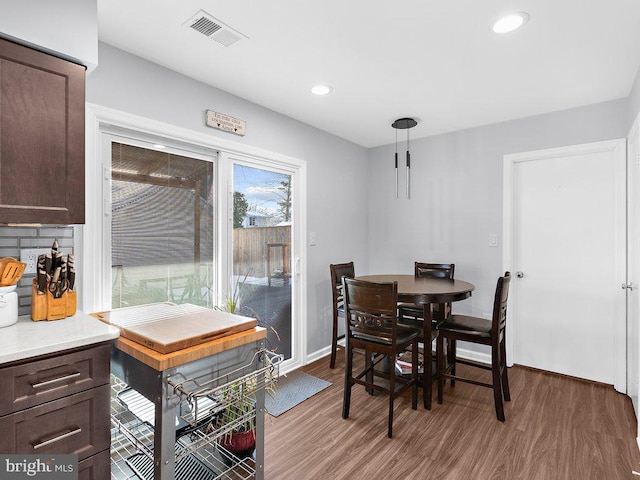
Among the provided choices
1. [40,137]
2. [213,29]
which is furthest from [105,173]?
[213,29]

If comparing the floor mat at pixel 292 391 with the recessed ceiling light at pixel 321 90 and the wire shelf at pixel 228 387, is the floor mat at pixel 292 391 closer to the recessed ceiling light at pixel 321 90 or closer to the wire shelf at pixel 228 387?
the wire shelf at pixel 228 387

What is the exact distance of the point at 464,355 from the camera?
12.1ft

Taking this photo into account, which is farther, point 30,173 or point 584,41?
point 584,41

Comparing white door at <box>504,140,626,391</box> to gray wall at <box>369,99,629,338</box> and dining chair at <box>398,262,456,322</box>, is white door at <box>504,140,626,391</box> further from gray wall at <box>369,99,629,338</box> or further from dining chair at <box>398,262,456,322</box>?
dining chair at <box>398,262,456,322</box>

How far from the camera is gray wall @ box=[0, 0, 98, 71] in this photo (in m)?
1.44

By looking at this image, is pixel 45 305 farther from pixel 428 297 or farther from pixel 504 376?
pixel 504 376

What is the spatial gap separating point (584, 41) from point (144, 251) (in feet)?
9.73

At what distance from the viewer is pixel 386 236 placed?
4281 mm

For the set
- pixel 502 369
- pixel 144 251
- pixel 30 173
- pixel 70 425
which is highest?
pixel 30 173

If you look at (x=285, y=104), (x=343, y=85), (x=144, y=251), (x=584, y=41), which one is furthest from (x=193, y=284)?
(x=584, y=41)

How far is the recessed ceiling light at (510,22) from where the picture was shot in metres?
1.80

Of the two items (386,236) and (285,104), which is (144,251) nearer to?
(285,104)

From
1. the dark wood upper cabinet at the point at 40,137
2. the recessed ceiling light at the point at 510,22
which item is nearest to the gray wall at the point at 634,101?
the recessed ceiling light at the point at 510,22
